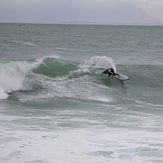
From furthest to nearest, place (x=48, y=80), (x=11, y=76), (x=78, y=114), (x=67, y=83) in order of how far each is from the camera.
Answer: (x=48, y=80)
(x=67, y=83)
(x=11, y=76)
(x=78, y=114)

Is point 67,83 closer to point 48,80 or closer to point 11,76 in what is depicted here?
point 48,80

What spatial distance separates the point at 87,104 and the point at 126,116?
2795 mm

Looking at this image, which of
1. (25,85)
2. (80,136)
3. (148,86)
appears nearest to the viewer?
(80,136)

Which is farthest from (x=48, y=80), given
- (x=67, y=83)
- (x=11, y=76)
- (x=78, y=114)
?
(x=78, y=114)

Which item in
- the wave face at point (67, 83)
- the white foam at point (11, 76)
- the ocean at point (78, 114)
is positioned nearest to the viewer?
the ocean at point (78, 114)

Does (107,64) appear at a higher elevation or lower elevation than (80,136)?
higher

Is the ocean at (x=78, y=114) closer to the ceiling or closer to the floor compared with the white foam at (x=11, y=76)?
closer to the floor

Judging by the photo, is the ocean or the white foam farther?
the white foam

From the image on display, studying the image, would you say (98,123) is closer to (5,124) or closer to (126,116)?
(126,116)

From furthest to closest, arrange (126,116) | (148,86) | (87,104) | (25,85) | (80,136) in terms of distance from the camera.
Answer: (148,86) → (25,85) → (87,104) → (126,116) → (80,136)

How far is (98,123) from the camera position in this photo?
37.4ft

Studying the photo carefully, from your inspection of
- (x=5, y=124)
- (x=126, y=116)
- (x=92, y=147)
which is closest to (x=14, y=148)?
(x=92, y=147)

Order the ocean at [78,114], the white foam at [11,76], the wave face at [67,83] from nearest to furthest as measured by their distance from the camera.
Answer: the ocean at [78,114], the wave face at [67,83], the white foam at [11,76]

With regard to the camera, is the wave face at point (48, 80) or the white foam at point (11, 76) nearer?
the wave face at point (48, 80)
